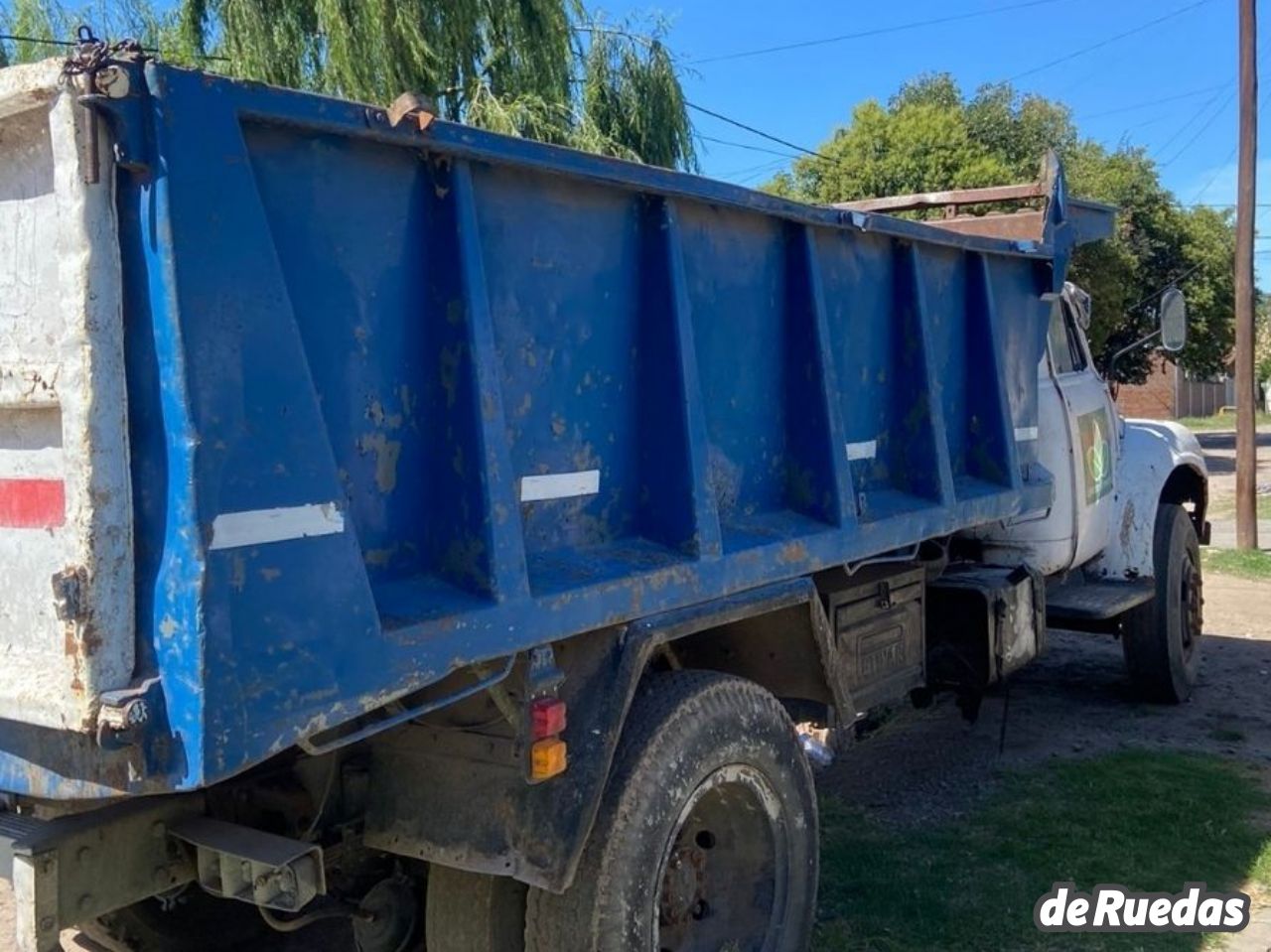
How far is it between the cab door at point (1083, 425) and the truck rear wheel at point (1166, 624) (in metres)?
0.53

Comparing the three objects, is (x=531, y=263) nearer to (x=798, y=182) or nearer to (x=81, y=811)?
(x=81, y=811)

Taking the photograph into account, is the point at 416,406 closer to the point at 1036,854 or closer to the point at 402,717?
the point at 402,717

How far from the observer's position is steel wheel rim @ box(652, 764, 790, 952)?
3428 mm

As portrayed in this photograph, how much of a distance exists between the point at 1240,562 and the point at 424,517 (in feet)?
41.6

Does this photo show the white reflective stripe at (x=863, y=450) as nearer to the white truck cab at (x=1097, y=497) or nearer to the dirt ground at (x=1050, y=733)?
the white truck cab at (x=1097, y=497)

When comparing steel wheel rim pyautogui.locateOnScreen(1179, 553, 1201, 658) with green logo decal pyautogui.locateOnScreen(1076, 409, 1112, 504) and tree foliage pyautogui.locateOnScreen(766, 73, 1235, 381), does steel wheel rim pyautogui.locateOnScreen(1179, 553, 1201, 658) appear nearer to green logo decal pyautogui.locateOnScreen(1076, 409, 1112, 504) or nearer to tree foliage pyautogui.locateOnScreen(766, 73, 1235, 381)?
green logo decal pyautogui.locateOnScreen(1076, 409, 1112, 504)

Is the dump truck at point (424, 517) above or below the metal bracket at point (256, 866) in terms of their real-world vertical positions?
above

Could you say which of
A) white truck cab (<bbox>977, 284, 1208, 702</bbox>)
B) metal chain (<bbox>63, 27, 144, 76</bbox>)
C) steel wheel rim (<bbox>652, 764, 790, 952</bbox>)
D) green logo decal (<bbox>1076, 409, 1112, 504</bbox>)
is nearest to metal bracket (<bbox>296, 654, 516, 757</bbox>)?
steel wheel rim (<bbox>652, 764, 790, 952</bbox>)

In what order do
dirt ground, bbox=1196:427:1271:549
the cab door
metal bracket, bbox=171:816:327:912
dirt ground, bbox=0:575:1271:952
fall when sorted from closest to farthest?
metal bracket, bbox=171:816:327:912, dirt ground, bbox=0:575:1271:952, the cab door, dirt ground, bbox=1196:427:1271:549

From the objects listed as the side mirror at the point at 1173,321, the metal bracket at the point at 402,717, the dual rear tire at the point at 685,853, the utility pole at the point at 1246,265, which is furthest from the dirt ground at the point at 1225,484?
the metal bracket at the point at 402,717

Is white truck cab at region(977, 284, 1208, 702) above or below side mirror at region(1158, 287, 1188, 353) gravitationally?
below

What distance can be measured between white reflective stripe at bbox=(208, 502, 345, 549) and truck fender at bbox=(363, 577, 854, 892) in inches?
33.9

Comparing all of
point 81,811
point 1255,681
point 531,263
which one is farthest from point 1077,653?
point 81,811

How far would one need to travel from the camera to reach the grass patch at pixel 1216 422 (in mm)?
47406
